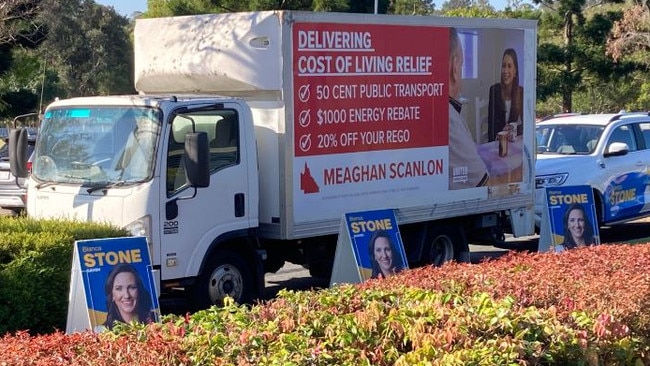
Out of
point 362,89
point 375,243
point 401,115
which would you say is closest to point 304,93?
point 362,89

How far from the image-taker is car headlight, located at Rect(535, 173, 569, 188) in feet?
48.5

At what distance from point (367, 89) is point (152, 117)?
2593mm

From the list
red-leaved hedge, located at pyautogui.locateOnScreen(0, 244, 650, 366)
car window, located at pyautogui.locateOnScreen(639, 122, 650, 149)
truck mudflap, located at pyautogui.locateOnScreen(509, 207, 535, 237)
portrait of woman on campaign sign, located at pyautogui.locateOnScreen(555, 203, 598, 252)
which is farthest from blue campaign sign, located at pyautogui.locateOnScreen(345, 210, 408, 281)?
car window, located at pyautogui.locateOnScreen(639, 122, 650, 149)

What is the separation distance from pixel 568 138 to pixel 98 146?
890cm

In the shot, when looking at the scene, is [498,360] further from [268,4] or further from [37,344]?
[268,4]

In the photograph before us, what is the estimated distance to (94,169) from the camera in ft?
30.5

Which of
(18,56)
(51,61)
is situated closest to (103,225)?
(18,56)

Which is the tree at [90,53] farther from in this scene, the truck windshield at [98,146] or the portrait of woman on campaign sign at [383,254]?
the portrait of woman on campaign sign at [383,254]

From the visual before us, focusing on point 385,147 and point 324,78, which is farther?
point 385,147

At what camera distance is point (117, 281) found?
7184 millimetres

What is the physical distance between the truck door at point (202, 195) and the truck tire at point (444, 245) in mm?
2977

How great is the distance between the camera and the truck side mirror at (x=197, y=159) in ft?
28.9

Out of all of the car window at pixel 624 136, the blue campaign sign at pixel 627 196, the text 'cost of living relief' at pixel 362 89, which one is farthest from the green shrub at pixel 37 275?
the car window at pixel 624 136

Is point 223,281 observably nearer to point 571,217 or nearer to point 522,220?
point 571,217
